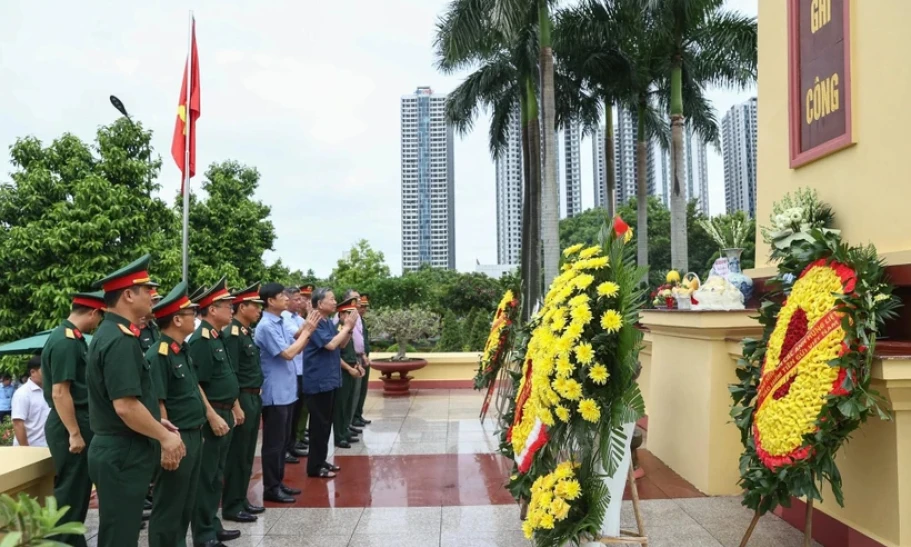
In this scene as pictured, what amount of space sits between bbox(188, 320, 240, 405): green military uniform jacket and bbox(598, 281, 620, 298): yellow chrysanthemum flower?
8.21 ft

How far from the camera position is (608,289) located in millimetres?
3049

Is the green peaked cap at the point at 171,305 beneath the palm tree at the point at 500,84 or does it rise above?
beneath

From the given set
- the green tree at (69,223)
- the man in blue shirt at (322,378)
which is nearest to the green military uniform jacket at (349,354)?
the man in blue shirt at (322,378)

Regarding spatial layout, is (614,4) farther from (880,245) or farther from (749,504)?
(749,504)

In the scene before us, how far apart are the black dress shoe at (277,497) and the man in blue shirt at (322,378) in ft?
2.36

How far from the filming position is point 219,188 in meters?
22.4

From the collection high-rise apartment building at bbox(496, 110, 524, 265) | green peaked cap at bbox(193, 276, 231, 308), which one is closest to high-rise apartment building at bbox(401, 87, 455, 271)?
high-rise apartment building at bbox(496, 110, 524, 265)

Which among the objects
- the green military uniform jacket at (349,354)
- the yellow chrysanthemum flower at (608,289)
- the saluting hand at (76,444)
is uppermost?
the yellow chrysanthemum flower at (608,289)

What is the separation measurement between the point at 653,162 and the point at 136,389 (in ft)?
129

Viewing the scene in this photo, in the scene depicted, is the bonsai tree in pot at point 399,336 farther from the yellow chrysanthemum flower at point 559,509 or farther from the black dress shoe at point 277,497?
the yellow chrysanthemum flower at point 559,509

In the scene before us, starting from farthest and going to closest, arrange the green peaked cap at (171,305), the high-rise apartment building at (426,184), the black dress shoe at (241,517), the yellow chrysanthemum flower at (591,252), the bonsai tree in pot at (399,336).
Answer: the high-rise apartment building at (426,184) < the bonsai tree in pot at (399,336) < the black dress shoe at (241,517) < the green peaked cap at (171,305) < the yellow chrysanthemum flower at (591,252)

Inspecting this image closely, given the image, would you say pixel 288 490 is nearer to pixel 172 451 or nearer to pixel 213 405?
pixel 213 405

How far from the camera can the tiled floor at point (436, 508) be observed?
160 inches

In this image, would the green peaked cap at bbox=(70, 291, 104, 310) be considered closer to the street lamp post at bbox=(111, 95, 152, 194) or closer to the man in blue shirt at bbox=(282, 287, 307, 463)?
the man in blue shirt at bbox=(282, 287, 307, 463)
